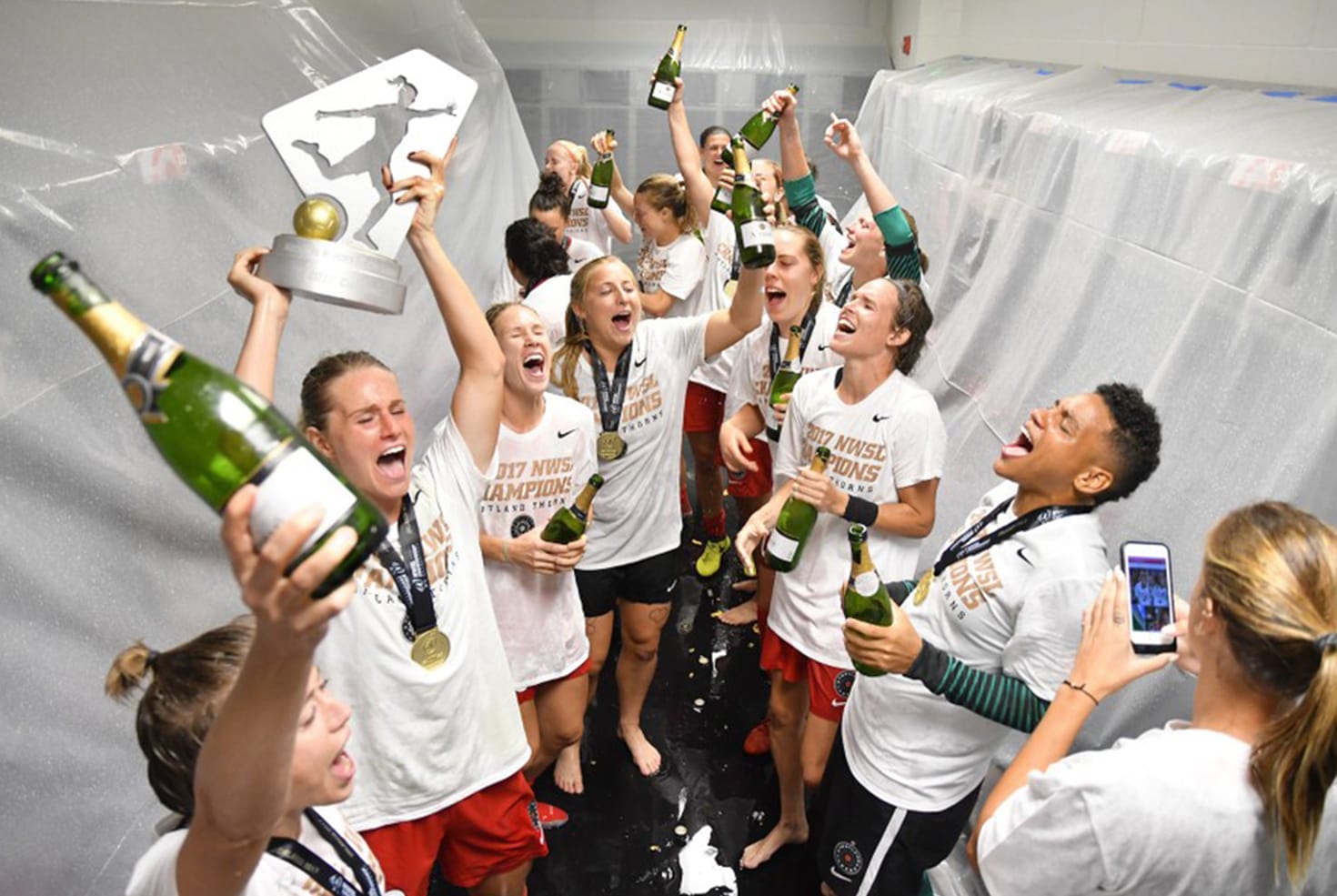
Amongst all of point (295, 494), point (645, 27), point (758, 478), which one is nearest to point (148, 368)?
point (295, 494)

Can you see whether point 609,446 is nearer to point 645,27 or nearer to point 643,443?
point 643,443

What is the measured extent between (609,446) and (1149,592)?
63.9 inches

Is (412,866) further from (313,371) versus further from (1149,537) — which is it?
(1149,537)

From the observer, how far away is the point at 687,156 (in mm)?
3893

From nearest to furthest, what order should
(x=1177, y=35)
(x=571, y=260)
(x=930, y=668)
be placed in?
(x=930, y=668) < (x=1177, y=35) < (x=571, y=260)

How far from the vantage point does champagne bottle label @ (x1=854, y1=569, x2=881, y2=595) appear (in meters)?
1.79

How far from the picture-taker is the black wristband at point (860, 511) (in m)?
2.25

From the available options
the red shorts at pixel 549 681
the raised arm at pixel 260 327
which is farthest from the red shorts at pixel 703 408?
the raised arm at pixel 260 327

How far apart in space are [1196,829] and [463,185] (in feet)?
14.1

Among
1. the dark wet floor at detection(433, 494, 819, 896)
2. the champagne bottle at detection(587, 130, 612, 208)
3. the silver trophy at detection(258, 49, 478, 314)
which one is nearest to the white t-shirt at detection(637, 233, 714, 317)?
the champagne bottle at detection(587, 130, 612, 208)

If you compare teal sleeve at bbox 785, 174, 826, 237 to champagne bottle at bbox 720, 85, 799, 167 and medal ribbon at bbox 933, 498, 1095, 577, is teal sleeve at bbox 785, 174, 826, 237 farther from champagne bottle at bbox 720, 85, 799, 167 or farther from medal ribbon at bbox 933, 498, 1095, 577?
medal ribbon at bbox 933, 498, 1095, 577

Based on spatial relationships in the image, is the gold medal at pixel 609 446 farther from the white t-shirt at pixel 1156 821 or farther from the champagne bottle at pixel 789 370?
the white t-shirt at pixel 1156 821

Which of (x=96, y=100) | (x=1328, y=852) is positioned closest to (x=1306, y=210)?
(x=1328, y=852)

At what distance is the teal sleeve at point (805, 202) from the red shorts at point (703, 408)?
0.87 metres
